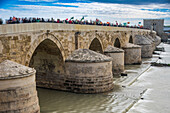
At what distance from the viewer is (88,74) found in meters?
14.8

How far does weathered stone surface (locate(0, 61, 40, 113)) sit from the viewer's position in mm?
8852

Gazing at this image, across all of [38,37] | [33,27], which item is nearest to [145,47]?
[38,37]

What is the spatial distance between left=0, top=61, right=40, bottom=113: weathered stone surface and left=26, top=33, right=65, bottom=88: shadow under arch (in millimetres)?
5538

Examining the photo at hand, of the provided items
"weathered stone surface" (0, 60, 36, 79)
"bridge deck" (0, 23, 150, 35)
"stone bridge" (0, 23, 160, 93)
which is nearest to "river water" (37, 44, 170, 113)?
"stone bridge" (0, 23, 160, 93)

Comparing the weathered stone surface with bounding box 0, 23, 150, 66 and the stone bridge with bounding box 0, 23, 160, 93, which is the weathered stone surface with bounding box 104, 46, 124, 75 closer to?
the weathered stone surface with bounding box 0, 23, 150, 66

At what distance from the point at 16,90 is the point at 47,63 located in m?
7.23

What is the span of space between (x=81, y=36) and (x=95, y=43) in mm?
4423

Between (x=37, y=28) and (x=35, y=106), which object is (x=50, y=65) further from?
(x=35, y=106)

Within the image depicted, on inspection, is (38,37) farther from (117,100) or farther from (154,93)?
(154,93)

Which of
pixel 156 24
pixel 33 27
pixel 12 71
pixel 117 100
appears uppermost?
pixel 156 24

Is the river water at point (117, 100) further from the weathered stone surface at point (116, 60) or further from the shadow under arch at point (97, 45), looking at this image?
the shadow under arch at point (97, 45)

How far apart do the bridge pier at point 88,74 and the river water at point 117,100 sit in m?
0.49

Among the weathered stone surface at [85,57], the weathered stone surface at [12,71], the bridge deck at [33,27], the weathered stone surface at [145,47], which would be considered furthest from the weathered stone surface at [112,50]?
the weathered stone surface at [145,47]

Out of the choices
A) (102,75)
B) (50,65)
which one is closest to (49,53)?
(50,65)
